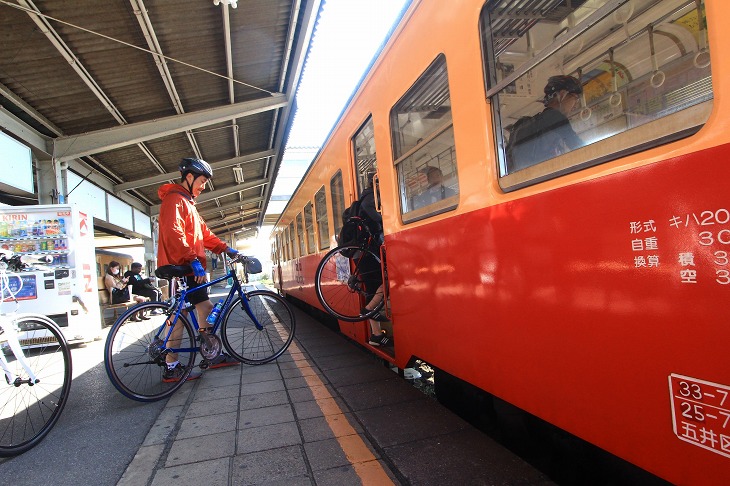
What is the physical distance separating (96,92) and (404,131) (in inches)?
259

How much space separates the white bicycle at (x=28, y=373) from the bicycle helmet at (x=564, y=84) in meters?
3.21

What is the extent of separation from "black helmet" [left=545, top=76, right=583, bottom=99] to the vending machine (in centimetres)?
695

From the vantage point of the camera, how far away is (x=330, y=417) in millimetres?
2992

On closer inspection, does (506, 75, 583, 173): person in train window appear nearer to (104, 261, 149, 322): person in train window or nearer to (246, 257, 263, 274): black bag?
(246, 257, 263, 274): black bag

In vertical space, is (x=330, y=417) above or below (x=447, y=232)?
below

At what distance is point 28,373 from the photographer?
2.80 meters

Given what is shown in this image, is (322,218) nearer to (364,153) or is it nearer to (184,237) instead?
(364,153)

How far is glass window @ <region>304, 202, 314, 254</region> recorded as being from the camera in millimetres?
7009

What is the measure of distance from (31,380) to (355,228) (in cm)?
256

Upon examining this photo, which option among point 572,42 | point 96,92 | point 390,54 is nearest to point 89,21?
point 96,92

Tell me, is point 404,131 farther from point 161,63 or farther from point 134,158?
point 134,158

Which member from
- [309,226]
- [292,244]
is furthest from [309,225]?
[292,244]

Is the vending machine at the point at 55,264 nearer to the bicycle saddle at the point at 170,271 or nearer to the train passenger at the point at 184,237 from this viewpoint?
the train passenger at the point at 184,237

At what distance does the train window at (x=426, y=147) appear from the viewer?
8.13ft
